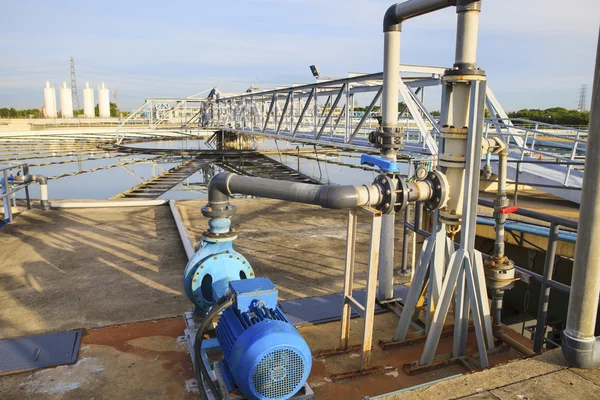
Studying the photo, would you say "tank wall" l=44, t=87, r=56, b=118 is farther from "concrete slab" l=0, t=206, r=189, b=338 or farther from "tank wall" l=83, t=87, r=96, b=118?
"concrete slab" l=0, t=206, r=189, b=338

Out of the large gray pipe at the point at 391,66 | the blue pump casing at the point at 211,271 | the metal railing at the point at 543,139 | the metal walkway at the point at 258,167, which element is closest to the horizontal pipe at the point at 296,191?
the blue pump casing at the point at 211,271

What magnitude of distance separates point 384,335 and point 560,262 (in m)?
3.78

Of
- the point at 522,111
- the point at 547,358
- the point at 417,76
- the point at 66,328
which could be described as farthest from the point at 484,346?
the point at 522,111

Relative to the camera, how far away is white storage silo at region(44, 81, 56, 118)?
3081 inches

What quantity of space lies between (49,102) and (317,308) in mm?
88348

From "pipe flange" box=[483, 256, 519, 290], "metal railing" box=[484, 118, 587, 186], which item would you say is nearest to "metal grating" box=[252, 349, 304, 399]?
"pipe flange" box=[483, 256, 519, 290]

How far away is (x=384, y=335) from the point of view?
4.55 m

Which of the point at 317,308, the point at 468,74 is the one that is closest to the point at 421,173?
the point at 468,74

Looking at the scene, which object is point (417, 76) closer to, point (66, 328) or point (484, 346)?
point (484, 346)

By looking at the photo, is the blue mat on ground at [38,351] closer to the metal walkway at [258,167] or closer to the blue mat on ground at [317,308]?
the blue mat on ground at [317,308]

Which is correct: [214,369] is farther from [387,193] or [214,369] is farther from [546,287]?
[546,287]

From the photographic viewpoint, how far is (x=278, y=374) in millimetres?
2986

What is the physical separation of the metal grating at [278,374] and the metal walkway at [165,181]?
15.8 metres

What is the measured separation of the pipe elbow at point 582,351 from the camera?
293cm
